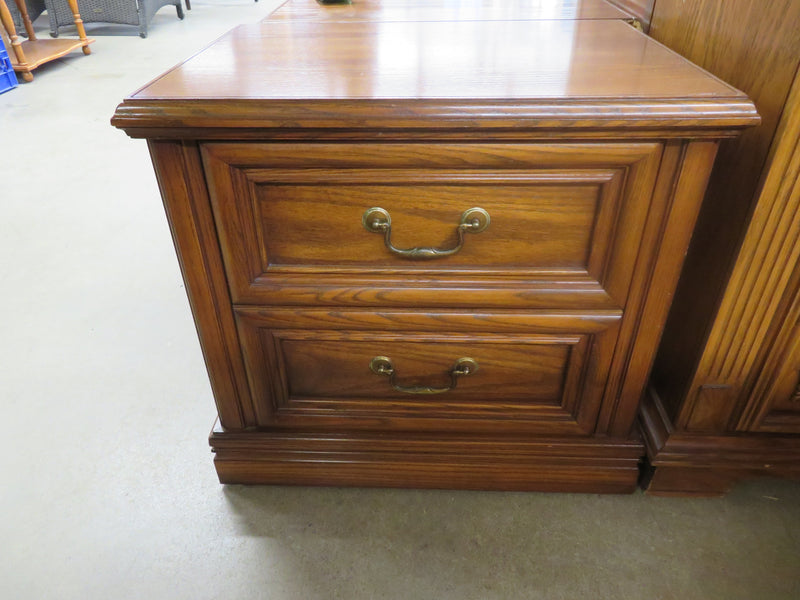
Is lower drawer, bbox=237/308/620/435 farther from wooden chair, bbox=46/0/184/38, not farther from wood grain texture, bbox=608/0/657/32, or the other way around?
wooden chair, bbox=46/0/184/38

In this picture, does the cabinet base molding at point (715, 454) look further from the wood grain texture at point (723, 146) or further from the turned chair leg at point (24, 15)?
the turned chair leg at point (24, 15)

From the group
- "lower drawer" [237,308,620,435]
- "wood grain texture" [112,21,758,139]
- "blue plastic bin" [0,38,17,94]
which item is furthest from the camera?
"blue plastic bin" [0,38,17,94]

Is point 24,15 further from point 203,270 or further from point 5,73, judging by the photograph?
point 203,270

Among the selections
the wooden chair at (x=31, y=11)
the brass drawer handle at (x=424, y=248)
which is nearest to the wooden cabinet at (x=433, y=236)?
the brass drawer handle at (x=424, y=248)

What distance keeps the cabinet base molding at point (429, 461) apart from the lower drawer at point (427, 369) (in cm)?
2

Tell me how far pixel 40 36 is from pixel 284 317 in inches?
160

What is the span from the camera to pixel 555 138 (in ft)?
2.03

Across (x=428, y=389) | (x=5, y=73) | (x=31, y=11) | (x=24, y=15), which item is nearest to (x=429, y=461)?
(x=428, y=389)

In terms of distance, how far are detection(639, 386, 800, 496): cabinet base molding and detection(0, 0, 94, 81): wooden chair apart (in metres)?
3.26

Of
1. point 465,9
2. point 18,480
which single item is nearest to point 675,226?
point 465,9

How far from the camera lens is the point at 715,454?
2.80ft

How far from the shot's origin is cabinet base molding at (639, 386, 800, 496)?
0.85 meters

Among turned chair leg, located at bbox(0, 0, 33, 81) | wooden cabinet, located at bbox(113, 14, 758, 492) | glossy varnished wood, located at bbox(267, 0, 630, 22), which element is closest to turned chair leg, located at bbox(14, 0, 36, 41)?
turned chair leg, located at bbox(0, 0, 33, 81)

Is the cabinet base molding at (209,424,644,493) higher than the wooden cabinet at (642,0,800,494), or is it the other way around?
the wooden cabinet at (642,0,800,494)
